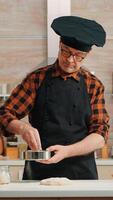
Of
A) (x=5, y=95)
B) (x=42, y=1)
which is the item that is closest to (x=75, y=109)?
(x=5, y=95)

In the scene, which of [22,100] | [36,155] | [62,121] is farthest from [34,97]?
[36,155]

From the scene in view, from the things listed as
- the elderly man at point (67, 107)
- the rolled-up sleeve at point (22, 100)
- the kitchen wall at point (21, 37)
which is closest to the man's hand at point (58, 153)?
the elderly man at point (67, 107)

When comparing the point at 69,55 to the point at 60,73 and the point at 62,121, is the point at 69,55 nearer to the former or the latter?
the point at 60,73

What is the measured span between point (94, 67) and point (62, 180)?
2946 mm

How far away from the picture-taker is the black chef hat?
88.9 inches

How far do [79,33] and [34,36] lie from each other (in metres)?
2.63

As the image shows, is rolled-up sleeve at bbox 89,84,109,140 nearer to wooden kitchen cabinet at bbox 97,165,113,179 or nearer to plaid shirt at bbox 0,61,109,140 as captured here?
plaid shirt at bbox 0,61,109,140

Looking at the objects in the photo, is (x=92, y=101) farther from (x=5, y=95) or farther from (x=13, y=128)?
(x=5, y=95)

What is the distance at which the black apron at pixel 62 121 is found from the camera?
7.70 ft

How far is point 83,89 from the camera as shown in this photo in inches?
96.7

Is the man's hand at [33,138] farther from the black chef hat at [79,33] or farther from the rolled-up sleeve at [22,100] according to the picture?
the black chef hat at [79,33]

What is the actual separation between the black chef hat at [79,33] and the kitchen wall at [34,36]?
2.50 m

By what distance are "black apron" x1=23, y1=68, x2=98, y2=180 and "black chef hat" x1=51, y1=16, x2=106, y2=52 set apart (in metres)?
0.22

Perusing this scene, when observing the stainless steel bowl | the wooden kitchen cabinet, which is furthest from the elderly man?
the wooden kitchen cabinet
